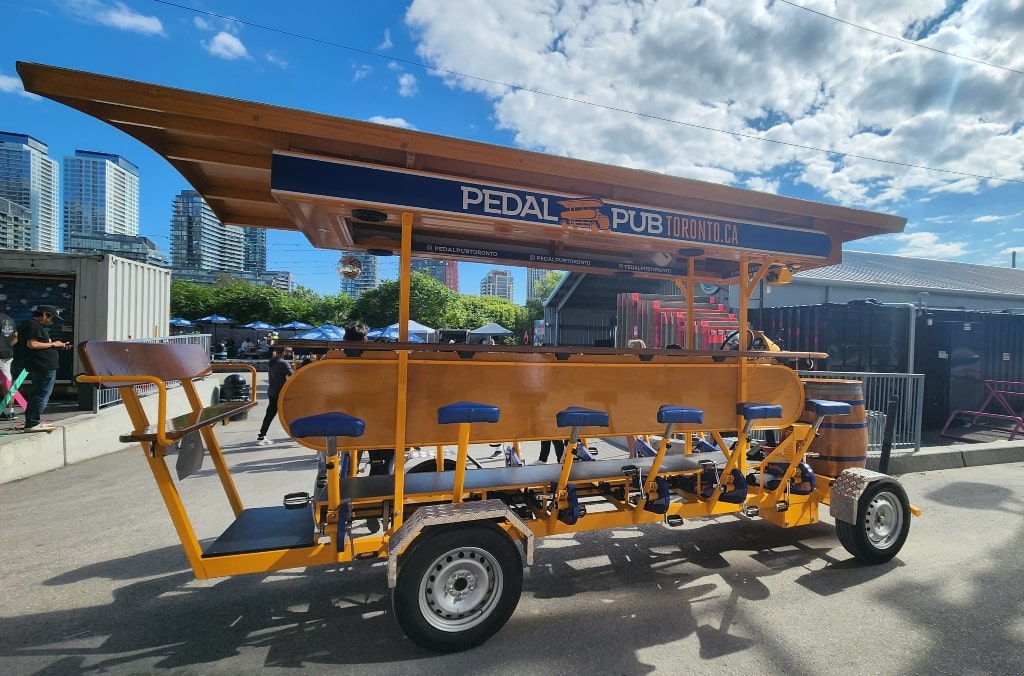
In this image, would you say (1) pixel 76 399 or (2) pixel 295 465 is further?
(1) pixel 76 399

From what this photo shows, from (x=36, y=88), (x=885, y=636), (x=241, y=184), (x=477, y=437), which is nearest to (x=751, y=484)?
(x=885, y=636)

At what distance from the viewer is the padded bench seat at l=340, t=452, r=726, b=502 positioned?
3.35 metres

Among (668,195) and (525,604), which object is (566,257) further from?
(525,604)

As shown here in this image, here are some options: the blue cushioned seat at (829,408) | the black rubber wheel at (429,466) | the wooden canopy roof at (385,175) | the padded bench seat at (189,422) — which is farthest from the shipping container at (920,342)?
the padded bench seat at (189,422)

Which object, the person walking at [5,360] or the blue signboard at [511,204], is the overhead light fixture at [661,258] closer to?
the blue signboard at [511,204]

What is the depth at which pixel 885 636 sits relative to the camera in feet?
9.94

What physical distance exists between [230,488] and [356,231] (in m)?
2.17

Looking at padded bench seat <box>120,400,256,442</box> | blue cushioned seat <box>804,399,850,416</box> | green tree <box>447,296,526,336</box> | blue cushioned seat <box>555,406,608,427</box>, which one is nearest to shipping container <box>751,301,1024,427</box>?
blue cushioned seat <box>804,399,850,416</box>

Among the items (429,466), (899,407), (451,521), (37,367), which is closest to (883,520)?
(451,521)

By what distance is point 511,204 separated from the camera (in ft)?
10.9

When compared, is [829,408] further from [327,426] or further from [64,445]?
[64,445]

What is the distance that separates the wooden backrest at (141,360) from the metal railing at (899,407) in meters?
7.55

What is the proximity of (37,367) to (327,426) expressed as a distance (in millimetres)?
6643

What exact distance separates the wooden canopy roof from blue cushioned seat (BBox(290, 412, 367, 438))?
1.29 meters
